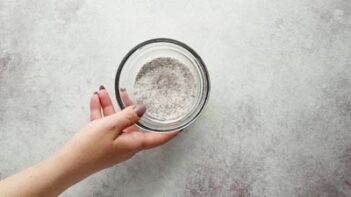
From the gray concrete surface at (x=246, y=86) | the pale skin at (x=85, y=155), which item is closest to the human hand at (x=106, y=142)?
the pale skin at (x=85, y=155)

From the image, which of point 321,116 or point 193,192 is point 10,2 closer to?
point 193,192

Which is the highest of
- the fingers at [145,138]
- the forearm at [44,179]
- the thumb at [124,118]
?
the thumb at [124,118]

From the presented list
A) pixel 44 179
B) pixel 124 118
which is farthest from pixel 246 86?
pixel 44 179

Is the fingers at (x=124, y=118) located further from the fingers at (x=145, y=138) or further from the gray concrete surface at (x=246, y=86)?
the gray concrete surface at (x=246, y=86)

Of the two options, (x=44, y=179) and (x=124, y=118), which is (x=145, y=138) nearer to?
(x=124, y=118)

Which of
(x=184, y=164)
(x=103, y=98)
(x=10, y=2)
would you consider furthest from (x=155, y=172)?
(x=10, y=2)
